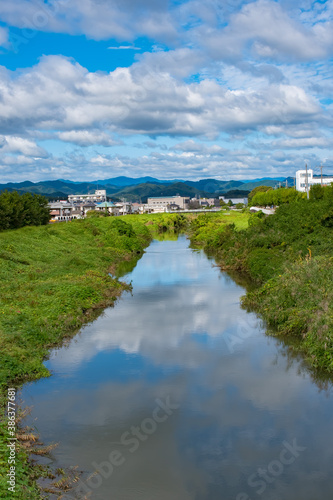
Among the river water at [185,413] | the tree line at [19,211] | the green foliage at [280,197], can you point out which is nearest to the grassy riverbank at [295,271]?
the river water at [185,413]

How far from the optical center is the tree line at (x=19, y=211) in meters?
43.7

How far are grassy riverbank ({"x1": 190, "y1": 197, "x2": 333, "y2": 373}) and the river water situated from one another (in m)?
0.91

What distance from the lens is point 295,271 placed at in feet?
63.1

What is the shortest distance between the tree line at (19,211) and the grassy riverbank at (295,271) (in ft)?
67.3

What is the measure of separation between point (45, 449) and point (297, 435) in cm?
557

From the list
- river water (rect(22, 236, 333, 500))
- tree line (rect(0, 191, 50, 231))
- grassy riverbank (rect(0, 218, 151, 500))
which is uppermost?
tree line (rect(0, 191, 50, 231))

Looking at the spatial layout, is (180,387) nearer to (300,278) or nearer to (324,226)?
(300,278)

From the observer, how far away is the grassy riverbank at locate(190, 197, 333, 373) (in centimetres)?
1453

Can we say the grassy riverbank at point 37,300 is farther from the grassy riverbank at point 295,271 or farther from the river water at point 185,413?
the grassy riverbank at point 295,271

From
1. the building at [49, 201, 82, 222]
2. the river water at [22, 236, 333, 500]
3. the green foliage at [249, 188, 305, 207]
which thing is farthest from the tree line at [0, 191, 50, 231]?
the building at [49, 201, 82, 222]

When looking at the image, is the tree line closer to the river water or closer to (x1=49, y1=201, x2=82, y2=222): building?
the river water

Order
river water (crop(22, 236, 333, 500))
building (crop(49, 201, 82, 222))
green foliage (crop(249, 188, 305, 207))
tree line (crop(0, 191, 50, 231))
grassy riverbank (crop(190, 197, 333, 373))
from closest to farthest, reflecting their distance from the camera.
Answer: river water (crop(22, 236, 333, 500)) < grassy riverbank (crop(190, 197, 333, 373)) < tree line (crop(0, 191, 50, 231)) < green foliage (crop(249, 188, 305, 207)) < building (crop(49, 201, 82, 222))

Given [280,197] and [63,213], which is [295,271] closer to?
[280,197]

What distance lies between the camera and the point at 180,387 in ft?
42.4
